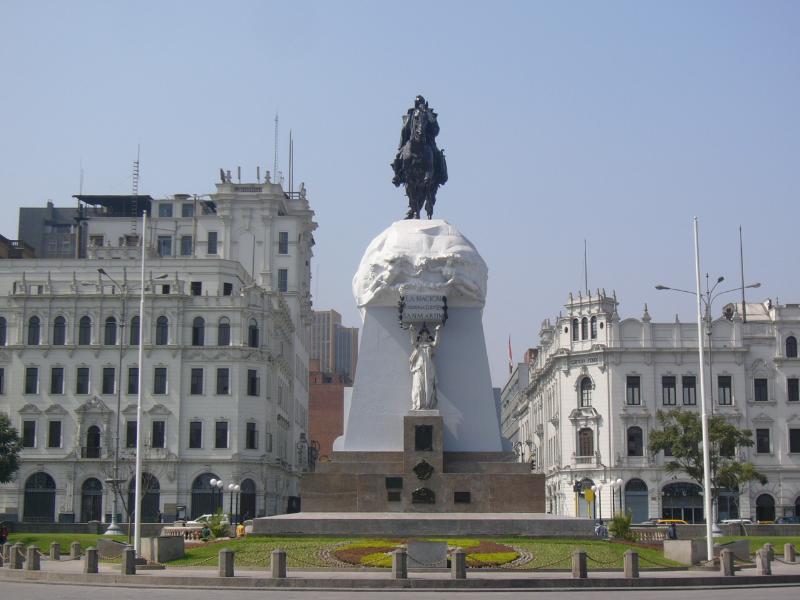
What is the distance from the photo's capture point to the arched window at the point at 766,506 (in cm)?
7919

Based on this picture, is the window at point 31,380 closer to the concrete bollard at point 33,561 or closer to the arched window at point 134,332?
the arched window at point 134,332

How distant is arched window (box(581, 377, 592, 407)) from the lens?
8338 centimetres

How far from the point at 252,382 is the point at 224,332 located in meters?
3.50

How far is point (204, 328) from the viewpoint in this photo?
75625 mm

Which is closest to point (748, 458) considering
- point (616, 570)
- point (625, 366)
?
point (625, 366)

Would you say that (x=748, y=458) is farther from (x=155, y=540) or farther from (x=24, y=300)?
(x=155, y=540)

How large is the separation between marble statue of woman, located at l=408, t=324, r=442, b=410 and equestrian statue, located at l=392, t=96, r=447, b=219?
5.14m

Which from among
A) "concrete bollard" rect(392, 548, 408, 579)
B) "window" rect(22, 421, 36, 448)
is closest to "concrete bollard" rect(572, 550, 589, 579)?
"concrete bollard" rect(392, 548, 408, 579)

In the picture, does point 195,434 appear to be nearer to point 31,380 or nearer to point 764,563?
point 31,380

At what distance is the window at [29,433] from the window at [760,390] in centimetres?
4507

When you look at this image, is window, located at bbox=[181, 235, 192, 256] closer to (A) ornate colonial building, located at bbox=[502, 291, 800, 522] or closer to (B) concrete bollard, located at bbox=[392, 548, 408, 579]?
(A) ornate colonial building, located at bbox=[502, 291, 800, 522]

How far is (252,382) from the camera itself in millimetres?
76312

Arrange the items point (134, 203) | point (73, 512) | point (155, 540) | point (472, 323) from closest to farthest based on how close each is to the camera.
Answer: point (155, 540), point (472, 323), point (73, 512), point (134, 203)

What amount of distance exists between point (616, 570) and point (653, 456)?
1953 inches
